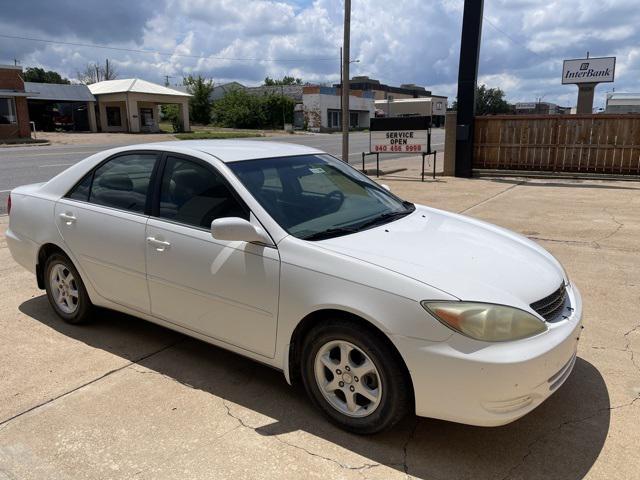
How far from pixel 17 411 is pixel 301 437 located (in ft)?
5.62

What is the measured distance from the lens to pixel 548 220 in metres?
8.74

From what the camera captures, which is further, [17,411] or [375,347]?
[17,411]

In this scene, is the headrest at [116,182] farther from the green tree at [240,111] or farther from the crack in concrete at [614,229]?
the green tree at [240,111]

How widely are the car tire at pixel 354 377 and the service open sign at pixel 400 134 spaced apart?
12.4m

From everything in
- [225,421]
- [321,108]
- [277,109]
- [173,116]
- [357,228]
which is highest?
[321,108]

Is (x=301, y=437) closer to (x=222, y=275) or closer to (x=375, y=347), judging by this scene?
(x=375, y=347)

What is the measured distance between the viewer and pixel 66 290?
14.4 feet

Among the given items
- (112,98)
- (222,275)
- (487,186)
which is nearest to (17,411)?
(222,275)

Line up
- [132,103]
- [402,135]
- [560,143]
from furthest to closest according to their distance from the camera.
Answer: [132,103]
[402,135]
[560,143]

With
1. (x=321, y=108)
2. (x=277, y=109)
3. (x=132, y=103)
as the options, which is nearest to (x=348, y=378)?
(x=132, y=103)

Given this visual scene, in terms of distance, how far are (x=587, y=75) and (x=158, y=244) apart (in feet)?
85.3

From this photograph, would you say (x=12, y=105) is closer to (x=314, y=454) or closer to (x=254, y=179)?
(x=254, y=179)

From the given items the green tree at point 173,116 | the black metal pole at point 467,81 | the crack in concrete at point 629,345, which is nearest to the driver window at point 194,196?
the crack in concrete at point 629,345

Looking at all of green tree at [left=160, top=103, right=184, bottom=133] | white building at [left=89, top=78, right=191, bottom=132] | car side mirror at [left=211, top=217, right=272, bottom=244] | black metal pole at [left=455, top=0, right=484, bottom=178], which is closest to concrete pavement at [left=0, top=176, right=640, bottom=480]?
car side mirror at [left=211, top=217, right=272, bottom=244]
